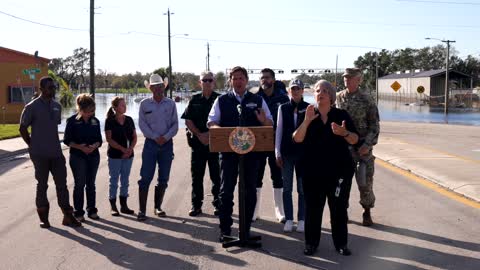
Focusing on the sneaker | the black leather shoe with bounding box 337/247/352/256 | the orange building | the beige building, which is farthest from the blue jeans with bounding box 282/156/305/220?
the beige building

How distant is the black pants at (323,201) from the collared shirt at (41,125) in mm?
3217

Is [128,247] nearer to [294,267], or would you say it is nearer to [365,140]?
[294,267]

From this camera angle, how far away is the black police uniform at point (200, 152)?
802 cm

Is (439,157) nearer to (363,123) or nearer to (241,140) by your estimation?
(363,123)

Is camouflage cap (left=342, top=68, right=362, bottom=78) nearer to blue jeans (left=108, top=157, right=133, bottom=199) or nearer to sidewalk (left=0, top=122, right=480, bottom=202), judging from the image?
sidewalk (left=0, top=122, right=480, bottom=202)

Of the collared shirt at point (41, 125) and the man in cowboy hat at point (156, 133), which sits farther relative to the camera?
the man in cowboy hat at point (156, 133)

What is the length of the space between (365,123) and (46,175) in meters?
3.98

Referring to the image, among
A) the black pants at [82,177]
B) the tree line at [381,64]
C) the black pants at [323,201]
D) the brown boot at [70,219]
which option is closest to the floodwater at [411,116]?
the black pants at [82,177]

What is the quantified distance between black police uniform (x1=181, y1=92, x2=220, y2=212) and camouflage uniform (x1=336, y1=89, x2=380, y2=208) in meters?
1.88

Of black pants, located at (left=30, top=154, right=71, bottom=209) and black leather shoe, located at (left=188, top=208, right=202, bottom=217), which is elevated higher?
black pants, located at (left=30, top=154, right=71, bottom=209)

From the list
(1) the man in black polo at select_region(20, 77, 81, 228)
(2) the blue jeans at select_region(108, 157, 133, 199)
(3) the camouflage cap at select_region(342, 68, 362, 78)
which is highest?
(3) the camouflage cap at select_region(342, 68, 362, 78)

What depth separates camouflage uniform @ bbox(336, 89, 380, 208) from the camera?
23.7 ft

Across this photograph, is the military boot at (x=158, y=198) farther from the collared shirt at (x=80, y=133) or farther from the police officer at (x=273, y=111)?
the police officer at (x=273, y=111)

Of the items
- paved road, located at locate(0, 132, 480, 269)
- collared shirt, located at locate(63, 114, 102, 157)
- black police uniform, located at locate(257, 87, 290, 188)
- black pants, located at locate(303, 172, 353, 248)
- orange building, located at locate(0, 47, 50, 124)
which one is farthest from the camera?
orange building, located at locate(0, 47, 50, 124)
